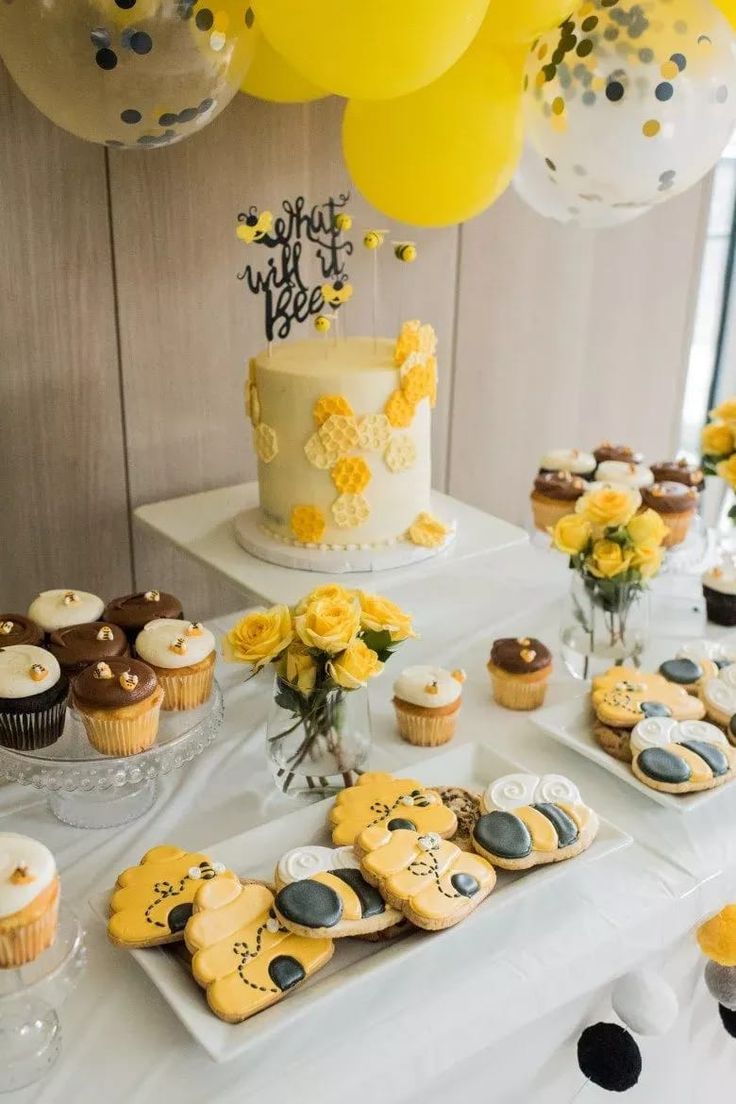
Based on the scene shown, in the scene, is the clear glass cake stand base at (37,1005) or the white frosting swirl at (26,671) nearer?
the clear glass cake stand base at (37,1005)

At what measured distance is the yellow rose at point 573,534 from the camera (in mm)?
1379

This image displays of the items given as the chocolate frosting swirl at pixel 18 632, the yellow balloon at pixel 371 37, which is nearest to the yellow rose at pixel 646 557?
the yellow balloon at pixel 371 37

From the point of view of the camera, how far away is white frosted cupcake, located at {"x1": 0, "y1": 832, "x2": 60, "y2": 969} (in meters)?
0.80

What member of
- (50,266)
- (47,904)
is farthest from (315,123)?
(47,904)

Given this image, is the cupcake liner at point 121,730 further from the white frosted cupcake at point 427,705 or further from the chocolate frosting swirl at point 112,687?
the white frosted cupcake at point 427,705

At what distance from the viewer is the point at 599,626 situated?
1489 mm

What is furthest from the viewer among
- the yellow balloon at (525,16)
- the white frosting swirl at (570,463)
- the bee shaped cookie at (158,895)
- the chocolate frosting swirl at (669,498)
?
the white frosting swirl at (570,463)

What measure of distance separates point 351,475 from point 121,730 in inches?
18.3

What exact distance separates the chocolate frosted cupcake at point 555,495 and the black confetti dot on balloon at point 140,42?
3.03ft

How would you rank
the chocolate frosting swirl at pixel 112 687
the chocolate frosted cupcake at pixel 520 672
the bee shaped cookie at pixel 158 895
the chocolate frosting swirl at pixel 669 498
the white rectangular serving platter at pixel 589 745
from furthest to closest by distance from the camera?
the chocolate frosting swirl at pixel 669 498 < the chocolate frosted cupcake at pixel 520 672 < the white rectangular serving platter at pixel 589 745 < the chocolate frosting swirl at pixel 112 687 < the bee shaped cookie at pixel 158 895

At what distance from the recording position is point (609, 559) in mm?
1357

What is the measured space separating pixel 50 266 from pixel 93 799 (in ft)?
2.46

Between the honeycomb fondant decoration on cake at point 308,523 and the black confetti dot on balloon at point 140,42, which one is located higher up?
the black confetti dot on balloon at point 140,42

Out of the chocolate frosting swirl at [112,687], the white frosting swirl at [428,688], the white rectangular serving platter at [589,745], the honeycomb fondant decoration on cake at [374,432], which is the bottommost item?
the white rectangular serving platter at [589,745]
